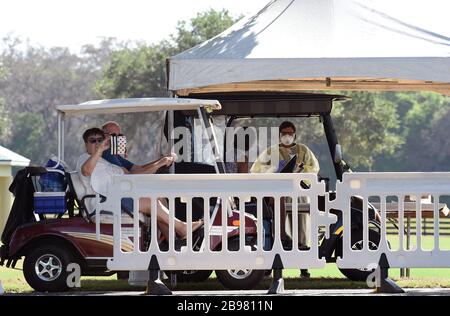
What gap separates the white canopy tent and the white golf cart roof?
755 mm

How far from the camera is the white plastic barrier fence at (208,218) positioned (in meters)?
12.4

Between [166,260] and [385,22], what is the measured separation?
5290 mm

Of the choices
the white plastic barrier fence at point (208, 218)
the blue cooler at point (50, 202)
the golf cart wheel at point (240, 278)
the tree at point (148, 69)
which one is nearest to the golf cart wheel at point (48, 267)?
the blue cooler at point (50, 202)

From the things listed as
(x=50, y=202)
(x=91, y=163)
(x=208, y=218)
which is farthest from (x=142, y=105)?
(x=208, y=218)

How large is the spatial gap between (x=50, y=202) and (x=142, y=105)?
1.50 m

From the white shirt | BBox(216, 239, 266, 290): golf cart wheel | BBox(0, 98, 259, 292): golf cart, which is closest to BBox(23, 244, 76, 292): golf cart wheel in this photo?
BBox(0, 98, 259, 292): golf cart

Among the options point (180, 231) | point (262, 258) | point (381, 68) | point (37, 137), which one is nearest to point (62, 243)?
point (180, 231)

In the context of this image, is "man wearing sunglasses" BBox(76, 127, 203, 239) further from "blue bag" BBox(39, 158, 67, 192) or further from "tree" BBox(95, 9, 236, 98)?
"tree" BBox(95, 9, 236, 98)

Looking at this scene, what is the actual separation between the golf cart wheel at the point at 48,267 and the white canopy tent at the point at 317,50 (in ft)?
7.32

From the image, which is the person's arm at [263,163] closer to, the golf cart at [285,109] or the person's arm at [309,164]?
the person's arm at [309,164]

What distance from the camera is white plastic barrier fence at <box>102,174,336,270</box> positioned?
12.4 m

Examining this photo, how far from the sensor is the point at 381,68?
1487 cm

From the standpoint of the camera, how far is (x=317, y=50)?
50.4 ft

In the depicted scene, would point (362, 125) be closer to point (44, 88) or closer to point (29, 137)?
point (29, 137)
